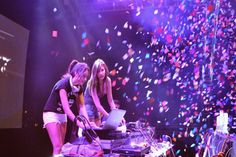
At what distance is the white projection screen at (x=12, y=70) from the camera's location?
3.67m

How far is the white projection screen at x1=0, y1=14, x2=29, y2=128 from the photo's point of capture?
3672 millimetres

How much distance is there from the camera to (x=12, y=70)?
388cm

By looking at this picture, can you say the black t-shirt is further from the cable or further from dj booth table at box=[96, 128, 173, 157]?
the cable

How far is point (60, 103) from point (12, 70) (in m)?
0.93

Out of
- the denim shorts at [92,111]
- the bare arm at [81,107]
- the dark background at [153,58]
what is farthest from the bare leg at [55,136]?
the dark background at [153,58]

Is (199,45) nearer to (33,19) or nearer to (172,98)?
(172,98)

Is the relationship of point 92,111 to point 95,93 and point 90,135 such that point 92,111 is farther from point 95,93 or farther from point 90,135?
point 90,135

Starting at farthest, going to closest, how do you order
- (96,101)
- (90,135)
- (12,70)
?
Answer: (12,70) < (96,101) < (90,135)

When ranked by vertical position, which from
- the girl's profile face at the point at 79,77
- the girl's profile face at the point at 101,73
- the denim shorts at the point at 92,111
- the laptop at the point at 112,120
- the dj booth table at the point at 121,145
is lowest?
the dj booth table at the point at 121,145

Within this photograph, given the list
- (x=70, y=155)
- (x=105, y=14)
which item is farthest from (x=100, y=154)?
(x=105, y=14)

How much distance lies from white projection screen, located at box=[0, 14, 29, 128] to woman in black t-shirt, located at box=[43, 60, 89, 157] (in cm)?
71

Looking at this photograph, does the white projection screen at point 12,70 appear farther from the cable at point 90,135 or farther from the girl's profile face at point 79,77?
the cable at point 90,135

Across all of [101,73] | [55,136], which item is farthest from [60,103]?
[101,73]

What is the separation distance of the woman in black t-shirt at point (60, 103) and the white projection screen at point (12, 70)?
2.32 feet
